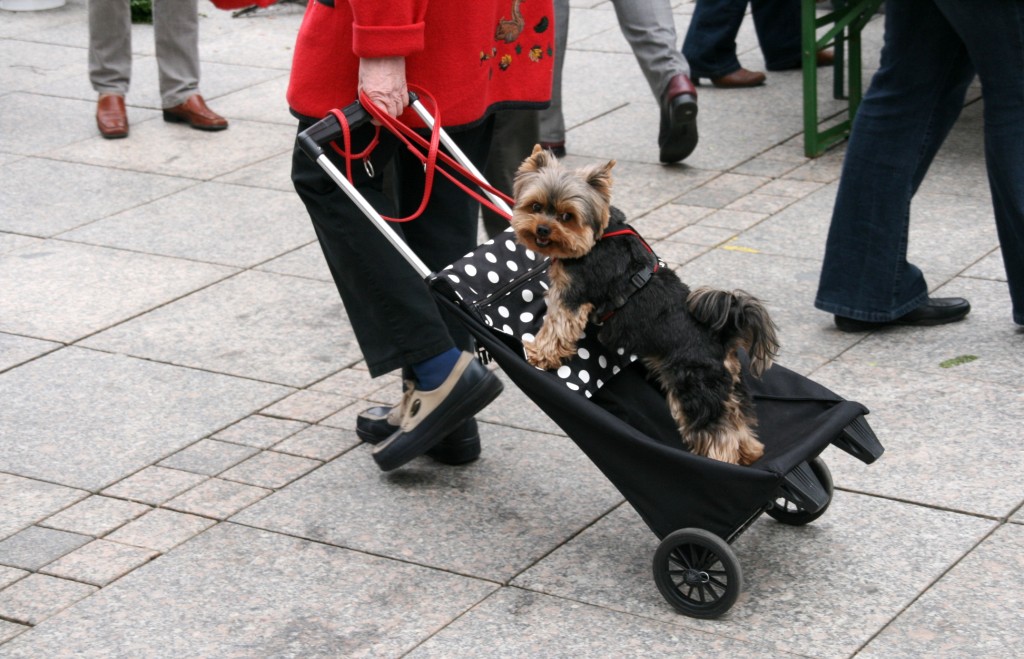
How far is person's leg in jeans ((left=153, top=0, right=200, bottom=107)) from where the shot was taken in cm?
817

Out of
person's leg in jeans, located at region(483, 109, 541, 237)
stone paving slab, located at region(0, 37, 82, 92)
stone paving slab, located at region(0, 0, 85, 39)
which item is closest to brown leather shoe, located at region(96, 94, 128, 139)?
stone paving slab, located at region(0, 37, 82, 92)

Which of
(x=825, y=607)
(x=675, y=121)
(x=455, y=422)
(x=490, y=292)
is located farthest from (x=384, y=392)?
(x=675, y=121)

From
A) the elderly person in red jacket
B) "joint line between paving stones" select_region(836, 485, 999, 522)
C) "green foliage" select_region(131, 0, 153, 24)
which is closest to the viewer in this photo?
"joint line between paving stones" select_region(836, 485, 999, 522)

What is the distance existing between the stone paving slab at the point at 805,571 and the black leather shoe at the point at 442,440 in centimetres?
60

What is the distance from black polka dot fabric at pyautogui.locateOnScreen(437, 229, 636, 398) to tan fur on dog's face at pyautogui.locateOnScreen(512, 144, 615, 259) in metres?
0.29

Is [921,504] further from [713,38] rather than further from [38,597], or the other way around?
[713,38]

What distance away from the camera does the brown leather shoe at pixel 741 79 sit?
28.5ft

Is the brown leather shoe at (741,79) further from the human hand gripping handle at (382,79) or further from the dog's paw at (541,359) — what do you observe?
the dog's paw at (541,359)

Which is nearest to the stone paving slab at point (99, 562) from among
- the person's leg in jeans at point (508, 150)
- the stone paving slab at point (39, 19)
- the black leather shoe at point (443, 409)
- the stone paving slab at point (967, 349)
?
the black leather shoe at point (443, 409)

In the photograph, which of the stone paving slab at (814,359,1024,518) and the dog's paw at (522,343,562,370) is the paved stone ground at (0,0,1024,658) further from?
the dog's paw at (522,343,562,370)

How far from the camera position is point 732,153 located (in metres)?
7.56

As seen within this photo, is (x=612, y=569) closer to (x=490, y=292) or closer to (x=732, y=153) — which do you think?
(x=490, y=292)

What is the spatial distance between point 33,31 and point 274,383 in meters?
6.66

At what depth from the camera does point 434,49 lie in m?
4.14
